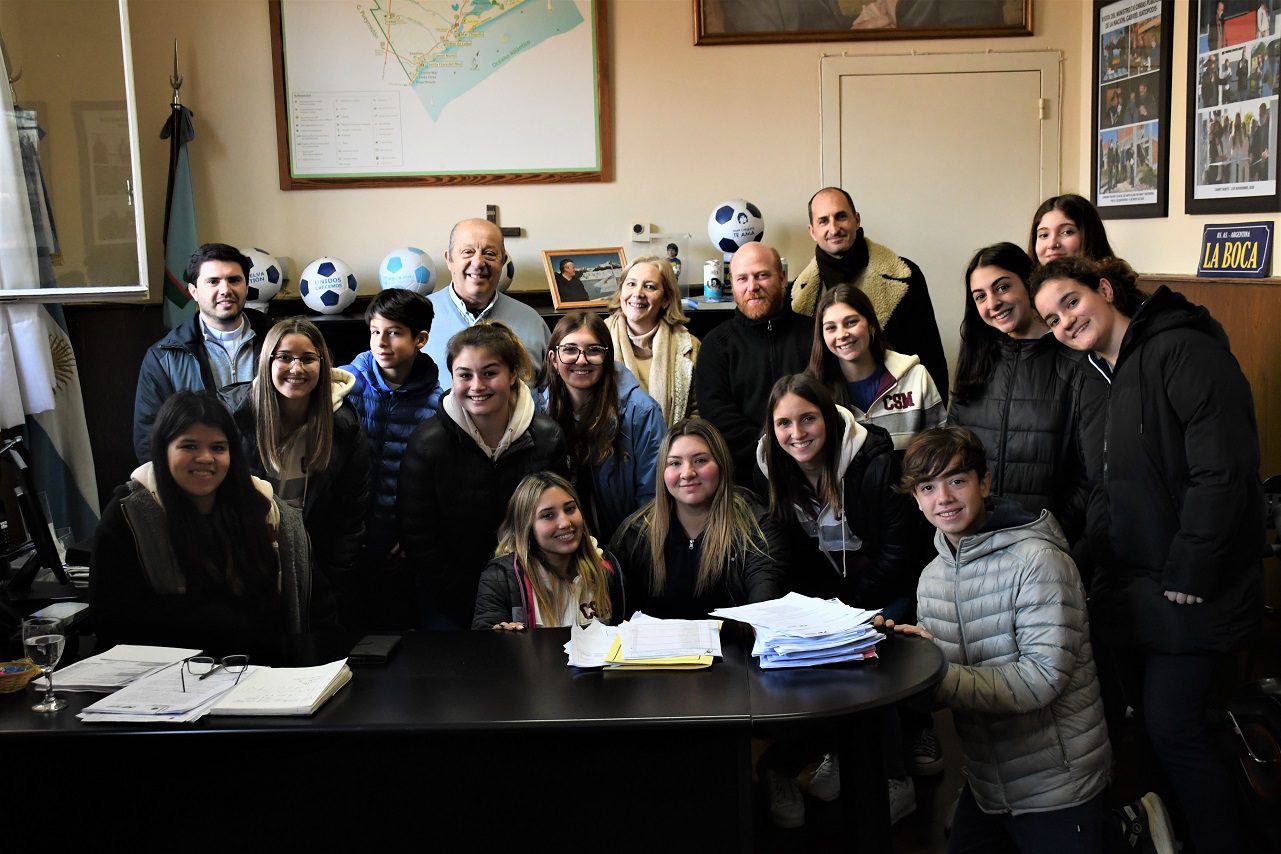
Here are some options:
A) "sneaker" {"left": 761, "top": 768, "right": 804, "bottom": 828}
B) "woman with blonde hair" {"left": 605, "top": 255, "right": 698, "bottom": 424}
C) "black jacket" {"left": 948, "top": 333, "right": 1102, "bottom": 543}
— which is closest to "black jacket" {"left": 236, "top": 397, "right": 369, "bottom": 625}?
"woman with blonde hair" {"left": 605, "top": 255, "right": 698, "bottom": 424}

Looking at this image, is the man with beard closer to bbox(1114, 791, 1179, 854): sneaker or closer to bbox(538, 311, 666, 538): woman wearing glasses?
bbox(538, 311, 666, 538): woman wearing glasses

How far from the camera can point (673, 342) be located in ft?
11.5

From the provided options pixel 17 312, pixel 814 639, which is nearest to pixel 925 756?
pixel 814 639

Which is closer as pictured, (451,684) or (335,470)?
(451,684)

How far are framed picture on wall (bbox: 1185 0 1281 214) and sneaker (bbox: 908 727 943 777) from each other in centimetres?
192

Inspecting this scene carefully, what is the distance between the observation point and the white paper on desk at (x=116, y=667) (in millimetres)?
2113

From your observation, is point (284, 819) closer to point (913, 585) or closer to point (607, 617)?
point (607, 617)

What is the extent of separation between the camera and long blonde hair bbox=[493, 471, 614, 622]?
2.64 metres

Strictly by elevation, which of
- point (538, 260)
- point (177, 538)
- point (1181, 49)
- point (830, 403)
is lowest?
point (177, 538)

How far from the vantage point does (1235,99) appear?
12.3ft

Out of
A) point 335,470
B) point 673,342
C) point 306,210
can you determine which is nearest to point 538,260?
point 306,210

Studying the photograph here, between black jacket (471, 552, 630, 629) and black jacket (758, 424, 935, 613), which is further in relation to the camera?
black jacket (758, 424, 935, 613)

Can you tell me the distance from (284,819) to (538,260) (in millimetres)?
3537

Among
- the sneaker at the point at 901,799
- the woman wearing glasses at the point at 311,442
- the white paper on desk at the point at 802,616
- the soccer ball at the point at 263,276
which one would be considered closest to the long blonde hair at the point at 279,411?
the woman wearing glasses at the point at 311,442
